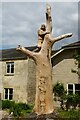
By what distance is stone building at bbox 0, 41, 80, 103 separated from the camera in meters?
24.7

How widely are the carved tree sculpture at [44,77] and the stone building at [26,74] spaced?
468 inches

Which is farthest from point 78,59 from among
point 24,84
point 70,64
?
point 24,84

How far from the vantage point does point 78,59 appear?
870 inches

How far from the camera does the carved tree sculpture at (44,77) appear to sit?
12.3 metres

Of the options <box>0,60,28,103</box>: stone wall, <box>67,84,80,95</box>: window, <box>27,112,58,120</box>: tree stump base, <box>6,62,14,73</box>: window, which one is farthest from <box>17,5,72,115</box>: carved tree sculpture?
<box>6,62,14,73</box>: window

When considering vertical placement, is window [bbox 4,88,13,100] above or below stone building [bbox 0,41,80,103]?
below

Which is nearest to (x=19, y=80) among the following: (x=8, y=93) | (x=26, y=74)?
(x=26, y=74)

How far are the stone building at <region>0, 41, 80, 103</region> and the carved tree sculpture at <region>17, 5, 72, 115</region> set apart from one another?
468 inches

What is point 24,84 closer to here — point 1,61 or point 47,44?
point 1,61

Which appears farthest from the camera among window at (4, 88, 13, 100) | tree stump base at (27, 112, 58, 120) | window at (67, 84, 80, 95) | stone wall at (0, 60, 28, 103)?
window at (4, 88, 13, 100)

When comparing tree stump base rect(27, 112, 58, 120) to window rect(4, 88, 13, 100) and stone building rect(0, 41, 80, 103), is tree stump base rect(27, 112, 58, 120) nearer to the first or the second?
stone building rect(0, 41, 80, 103)

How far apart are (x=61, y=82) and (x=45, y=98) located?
12.7 metres

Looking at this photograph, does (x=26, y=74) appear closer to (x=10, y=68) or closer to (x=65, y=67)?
(x=10, y=68)

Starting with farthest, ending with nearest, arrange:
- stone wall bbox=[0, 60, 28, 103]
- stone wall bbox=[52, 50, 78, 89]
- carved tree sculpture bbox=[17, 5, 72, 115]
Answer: stone wall bbox=[0, 60, 28, 103], stone wall bbox=[52, 50, 78, 89], carved tree sculpture bbox=[17, 5, 72, 115]
